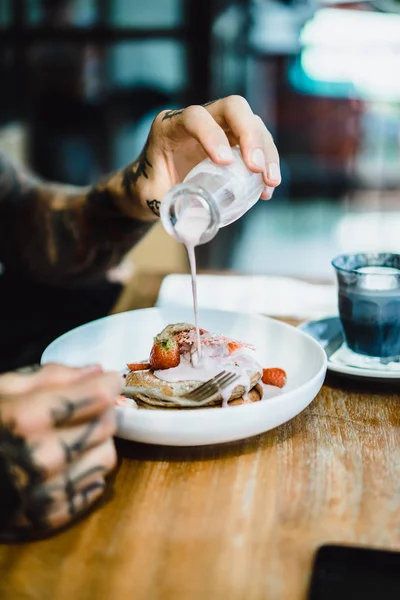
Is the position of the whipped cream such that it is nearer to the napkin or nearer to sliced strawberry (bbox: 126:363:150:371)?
sliced strawberry (bbox: 126:363:150:371)

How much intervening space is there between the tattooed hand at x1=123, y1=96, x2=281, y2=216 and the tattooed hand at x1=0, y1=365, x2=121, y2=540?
0.44m

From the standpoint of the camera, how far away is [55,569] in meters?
0.72

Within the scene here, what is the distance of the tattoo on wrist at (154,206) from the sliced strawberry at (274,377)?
1.65 feet

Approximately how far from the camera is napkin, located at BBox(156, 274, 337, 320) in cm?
152

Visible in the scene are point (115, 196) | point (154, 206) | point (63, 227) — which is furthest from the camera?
point (63, 227)

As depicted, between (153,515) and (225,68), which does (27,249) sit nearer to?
(153,515)

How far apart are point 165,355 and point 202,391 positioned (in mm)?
107

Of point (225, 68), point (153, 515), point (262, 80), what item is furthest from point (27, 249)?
point (262, 80)

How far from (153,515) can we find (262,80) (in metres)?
6.30

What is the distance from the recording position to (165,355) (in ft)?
3.45

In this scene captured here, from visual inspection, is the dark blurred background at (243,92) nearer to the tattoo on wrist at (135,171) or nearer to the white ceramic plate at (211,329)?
the tattoo on wrist at (135,171)

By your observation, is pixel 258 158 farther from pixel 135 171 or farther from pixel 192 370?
pixel 135 171

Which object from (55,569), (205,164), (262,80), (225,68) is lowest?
(262,80)

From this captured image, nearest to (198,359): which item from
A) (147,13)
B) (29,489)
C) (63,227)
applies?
(29,489)
